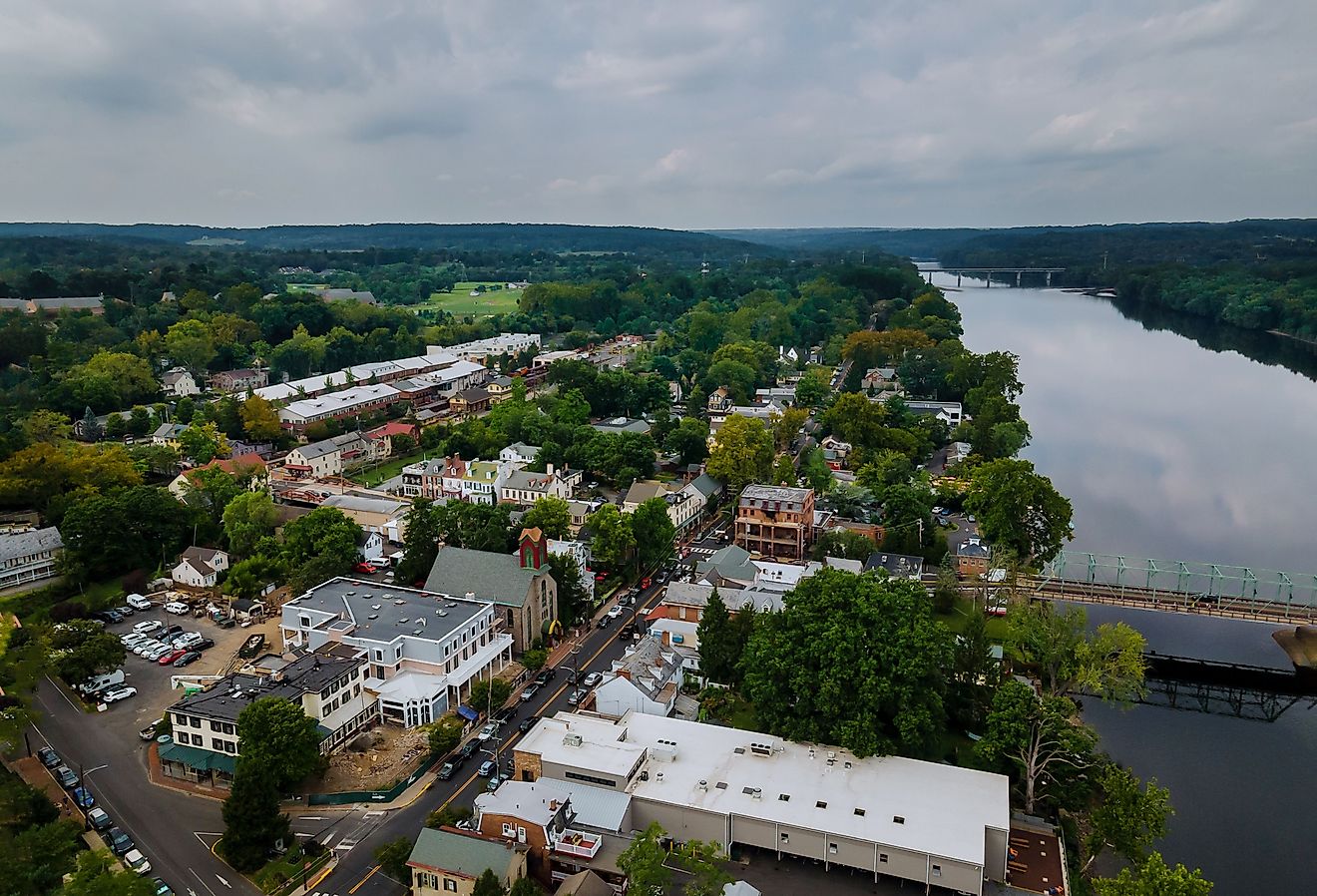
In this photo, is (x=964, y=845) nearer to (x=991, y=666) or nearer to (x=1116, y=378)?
(x=991, y=666)

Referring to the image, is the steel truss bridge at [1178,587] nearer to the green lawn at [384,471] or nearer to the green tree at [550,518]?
the green tree at [550,518]

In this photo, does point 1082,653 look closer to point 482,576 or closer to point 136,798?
point 482,576

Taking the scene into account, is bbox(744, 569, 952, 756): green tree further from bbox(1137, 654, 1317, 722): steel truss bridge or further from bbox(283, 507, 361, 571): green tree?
bbox(283, 507, 361, 571): green tree

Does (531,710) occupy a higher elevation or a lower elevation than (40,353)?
lower

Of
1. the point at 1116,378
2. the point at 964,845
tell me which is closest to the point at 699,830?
the point at 964,845

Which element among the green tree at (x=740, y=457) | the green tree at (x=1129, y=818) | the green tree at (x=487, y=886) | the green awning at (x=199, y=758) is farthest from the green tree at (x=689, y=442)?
the green tree at (x=487, y=886)
